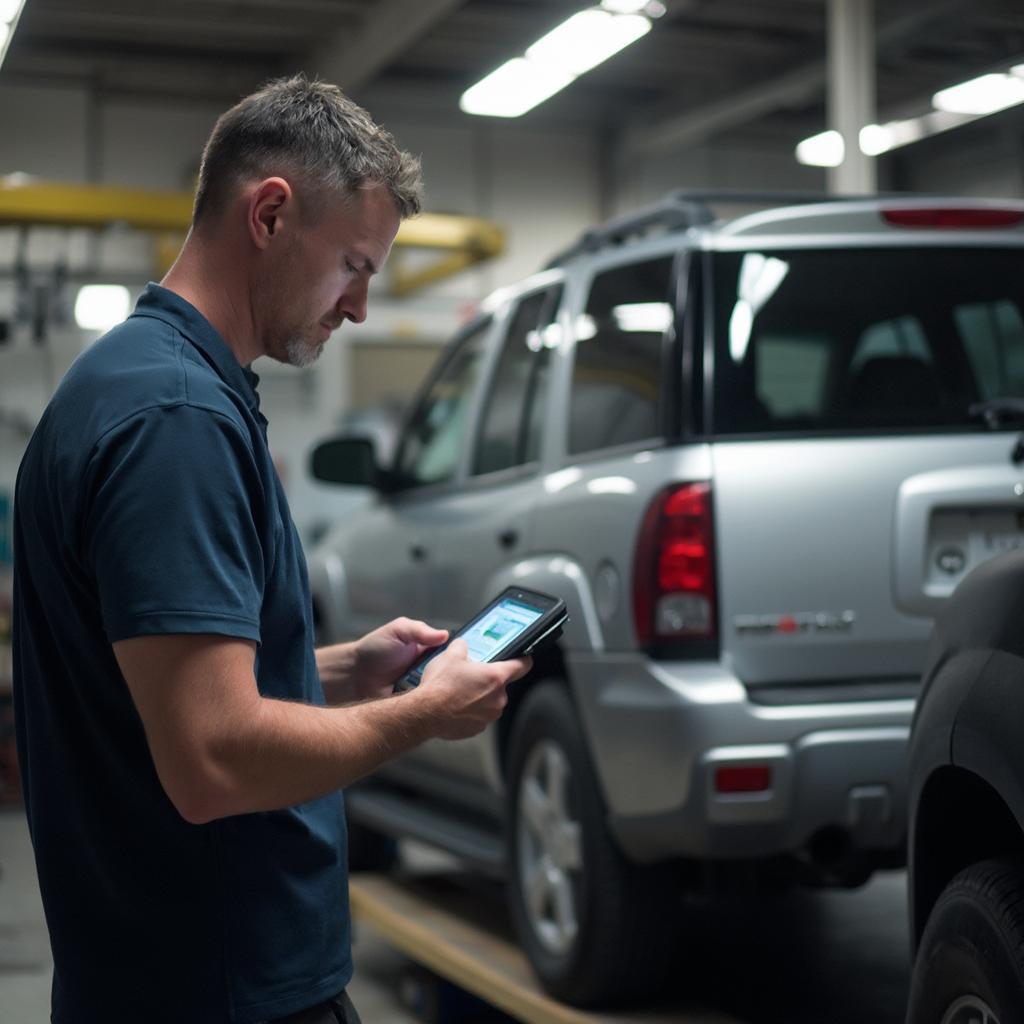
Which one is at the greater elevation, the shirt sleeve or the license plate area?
the shirt sleeve

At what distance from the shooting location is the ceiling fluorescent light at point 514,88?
11320mm

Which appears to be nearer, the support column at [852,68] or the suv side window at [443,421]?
the suv side window at [443,421]

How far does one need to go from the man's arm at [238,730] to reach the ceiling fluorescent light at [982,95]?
1045 centimetres

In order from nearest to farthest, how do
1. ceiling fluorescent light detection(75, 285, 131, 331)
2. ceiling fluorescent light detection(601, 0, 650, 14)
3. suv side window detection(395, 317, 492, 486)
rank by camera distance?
suv side window detection(395, 317, 492, 486) < ceiling fluorescent light detection(601, 0, 650, 14) < ceiling fluorescent light detection(75, 285, 131, 331)

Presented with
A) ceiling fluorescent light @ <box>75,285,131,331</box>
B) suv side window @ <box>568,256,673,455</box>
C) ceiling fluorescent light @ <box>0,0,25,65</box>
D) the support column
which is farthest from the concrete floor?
ceiling fluorescent light @ <box>75,285,131,331</box>

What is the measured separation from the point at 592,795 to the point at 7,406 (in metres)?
10.1

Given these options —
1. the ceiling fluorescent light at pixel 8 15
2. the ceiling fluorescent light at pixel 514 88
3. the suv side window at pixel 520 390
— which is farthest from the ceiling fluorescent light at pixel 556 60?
the suv side window at pixel 520 390

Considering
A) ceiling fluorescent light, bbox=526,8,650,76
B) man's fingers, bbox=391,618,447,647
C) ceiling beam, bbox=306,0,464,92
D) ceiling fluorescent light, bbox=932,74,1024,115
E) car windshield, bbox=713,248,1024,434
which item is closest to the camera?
man's fingers, bbox=391,618,447,647

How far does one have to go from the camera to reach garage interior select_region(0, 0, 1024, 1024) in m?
11.4

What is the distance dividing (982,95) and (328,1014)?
10751 mm

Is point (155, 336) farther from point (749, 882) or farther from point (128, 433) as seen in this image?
point (749, 882)

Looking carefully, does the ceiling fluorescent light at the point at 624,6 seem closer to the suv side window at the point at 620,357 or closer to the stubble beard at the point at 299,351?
the suv side window at the point at 620,357

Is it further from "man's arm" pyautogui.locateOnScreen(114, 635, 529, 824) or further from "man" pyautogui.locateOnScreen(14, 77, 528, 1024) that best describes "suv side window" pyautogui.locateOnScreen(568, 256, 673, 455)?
"man's arm" pyautogui.locateOnScreen(114, 635, 529, 824)

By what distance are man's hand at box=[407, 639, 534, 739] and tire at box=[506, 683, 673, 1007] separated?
198cm
